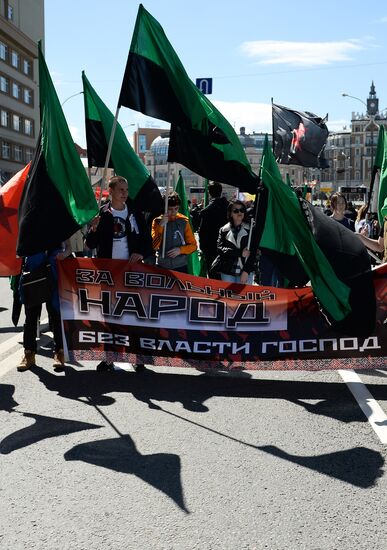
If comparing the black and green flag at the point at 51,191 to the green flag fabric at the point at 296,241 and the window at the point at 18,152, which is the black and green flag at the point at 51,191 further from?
the window at the point at 18,152

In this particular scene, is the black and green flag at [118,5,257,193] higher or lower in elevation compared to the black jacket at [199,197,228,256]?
higher

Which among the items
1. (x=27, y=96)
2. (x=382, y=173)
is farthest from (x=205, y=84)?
(x=27, y=96)

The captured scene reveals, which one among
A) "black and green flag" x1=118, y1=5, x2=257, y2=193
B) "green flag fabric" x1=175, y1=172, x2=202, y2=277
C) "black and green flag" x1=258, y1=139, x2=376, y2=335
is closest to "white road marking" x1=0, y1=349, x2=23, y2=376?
"black and green flag" x1=118, y1=5, x2=257, y2=193

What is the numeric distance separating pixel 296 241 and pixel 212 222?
2.98 metres

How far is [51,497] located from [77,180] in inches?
125

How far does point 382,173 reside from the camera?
10344 mm

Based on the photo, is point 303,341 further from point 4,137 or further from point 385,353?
point 4,137

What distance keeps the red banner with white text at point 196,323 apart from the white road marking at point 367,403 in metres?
0.22

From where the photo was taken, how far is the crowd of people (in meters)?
6.62

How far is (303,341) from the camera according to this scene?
20.4 ft

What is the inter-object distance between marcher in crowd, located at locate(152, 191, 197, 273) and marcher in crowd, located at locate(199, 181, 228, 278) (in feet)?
4.95

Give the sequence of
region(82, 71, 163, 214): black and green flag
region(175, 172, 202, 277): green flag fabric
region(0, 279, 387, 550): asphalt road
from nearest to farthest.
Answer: region(0, 279, 387, 550): asphalt road
region(82, 71, 163, 214): black and green flag
region(175, 172, 202, 277): green flag fabric

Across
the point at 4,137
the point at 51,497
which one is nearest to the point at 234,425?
the point at 51,497

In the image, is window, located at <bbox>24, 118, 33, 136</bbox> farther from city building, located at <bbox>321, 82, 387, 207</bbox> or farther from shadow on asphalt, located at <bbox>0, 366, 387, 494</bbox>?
city building, located at <bbox>321, 82, 387, 207</bbox>
